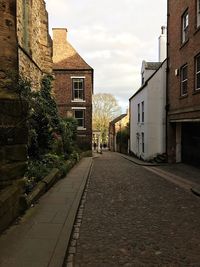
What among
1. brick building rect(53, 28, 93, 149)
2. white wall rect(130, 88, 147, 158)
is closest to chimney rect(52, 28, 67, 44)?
brick building rect(53, 28, 93, 149)

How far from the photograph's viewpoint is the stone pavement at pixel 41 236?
5.28 meters

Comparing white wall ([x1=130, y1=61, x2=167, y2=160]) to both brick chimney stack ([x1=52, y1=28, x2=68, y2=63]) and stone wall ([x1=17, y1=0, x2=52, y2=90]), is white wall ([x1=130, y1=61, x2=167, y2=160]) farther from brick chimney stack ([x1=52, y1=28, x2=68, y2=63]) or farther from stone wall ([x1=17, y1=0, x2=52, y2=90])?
brick chimney stack ([x1=52, y1=28, x2=68, y2=63])

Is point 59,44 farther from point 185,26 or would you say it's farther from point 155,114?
point 185,26

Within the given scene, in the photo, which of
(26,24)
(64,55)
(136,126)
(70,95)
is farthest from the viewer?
(64,55)

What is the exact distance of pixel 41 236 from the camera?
6.48 meters

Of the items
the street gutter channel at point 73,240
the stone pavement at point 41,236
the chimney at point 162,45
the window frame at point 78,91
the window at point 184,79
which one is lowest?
the street gutter channel at point 73,240

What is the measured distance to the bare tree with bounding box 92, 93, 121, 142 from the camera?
76.3 meters

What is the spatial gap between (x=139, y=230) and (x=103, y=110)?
71080mm

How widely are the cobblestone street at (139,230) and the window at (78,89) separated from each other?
28571mm

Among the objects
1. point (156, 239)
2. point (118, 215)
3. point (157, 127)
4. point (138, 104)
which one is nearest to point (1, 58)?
point (118, 215)

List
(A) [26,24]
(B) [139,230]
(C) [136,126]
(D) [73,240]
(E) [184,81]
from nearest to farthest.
→ 1. (D) [73,240]
2. (B) [139,230]
3. (A) [26,24]
4. (E) [184,81]
5. (C) [136,126]

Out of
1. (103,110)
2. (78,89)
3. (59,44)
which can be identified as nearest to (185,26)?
(78,89)

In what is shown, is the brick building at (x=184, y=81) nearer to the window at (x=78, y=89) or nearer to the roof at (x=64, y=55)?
the window at (x=78, y=89)

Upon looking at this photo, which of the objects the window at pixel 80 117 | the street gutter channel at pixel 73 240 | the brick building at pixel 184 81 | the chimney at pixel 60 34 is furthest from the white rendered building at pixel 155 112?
the street gutter channel at pixel 73 240
